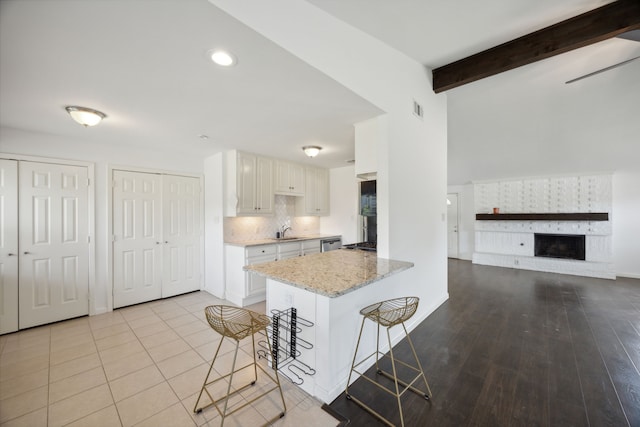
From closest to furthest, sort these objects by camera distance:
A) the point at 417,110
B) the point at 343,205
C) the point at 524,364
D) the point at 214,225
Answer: the point at 524,364 → the point at 417,110 → the point at 214,225 → the point at 343,205

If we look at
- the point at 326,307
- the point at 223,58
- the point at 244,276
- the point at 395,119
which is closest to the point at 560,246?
the point at 395,119

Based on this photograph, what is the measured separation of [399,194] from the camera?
2.74m

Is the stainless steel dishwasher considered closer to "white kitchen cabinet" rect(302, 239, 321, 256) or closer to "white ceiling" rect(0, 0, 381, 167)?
"white kitchen cabinet" rect(302, 239, 321, 256)

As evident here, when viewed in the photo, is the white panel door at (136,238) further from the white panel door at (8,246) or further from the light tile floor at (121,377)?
the white panel door at (8,246)

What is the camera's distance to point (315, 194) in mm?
5383

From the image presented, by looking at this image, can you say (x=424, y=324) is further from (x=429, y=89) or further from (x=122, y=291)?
(x=122, y=291)

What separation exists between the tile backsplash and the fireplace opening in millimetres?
5448

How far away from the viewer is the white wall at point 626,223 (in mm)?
5090

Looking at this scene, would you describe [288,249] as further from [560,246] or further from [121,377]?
[560,246]

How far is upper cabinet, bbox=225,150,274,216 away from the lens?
13.1 ft

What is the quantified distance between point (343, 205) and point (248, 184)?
7.21 ft

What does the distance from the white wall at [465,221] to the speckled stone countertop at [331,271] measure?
581cm

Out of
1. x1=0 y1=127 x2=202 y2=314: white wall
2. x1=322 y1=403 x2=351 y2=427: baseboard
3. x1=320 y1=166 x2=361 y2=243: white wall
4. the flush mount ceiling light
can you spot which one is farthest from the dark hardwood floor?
x1=0 y1=127 x2=202 y2=314: white wall

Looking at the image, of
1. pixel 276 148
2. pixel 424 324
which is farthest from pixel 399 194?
pixel 276 148
